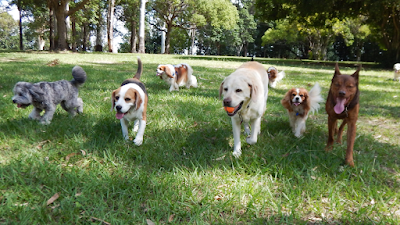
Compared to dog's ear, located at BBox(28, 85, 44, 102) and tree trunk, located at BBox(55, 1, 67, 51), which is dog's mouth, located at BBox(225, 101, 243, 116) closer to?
dog's ear, located at BBox(28, 85, 44, 102)

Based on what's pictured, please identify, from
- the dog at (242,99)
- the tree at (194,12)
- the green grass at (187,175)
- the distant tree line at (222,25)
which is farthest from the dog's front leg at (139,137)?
the tree at (194,12)

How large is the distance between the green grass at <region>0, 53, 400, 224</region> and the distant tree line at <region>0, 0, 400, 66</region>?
18338 mm

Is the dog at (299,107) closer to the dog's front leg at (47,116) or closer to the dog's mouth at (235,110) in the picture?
the dog's mouth at (235,110)

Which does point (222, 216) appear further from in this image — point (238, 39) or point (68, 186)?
point (238, 39)

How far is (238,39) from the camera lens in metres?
61.5

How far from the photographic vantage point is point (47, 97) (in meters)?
4.62

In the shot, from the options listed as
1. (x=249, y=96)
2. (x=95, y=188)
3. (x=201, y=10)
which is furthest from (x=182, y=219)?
(x=201, y=10)

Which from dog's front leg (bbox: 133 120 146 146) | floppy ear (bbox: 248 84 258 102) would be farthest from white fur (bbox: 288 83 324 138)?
dog's front leg (bbox: 133 120 146 146)

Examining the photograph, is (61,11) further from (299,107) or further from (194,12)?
(299,107)

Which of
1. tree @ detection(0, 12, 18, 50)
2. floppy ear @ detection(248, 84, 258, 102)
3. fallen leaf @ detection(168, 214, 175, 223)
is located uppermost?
tree @ detection(0, 12, 18, 50)

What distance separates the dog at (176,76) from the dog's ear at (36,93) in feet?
12.8

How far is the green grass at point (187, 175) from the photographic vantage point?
2408 millimetres

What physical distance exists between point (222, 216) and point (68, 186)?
1.69 m

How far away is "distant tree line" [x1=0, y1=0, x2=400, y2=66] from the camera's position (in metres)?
22.2
